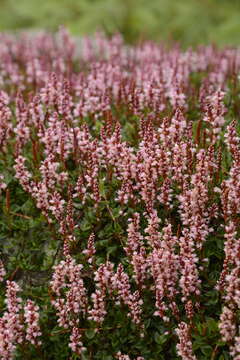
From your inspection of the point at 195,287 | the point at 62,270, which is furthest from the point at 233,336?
the point at 62,270

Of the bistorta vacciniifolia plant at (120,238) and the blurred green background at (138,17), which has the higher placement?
the blurred green background at (138,17)

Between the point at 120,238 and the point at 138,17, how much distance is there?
821 cm

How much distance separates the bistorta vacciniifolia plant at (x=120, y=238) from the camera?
145 inches

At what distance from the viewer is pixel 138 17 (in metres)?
11.4

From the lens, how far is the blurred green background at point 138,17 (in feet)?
37.1

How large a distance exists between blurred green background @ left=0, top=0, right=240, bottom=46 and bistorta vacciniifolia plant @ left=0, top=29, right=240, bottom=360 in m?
6.38

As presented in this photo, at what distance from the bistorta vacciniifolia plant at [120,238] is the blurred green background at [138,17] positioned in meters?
6.38

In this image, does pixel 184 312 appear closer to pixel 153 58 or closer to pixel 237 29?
pixel 153 58

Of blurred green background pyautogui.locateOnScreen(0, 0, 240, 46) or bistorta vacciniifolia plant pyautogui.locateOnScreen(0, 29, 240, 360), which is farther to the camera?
blurred green background pyautogui.locateOnScreen(0, 0, 240, 46)

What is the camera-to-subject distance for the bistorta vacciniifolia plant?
3.69 meters

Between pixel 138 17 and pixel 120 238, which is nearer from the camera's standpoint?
pixel 120 238

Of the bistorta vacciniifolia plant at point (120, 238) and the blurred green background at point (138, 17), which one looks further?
the blurred green background at point (138, 17)

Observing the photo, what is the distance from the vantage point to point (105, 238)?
4445 mm

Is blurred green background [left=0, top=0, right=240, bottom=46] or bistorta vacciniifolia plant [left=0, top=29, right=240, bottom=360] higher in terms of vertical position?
blurred green background [left=0, top=0, right=240, bottom=46]
